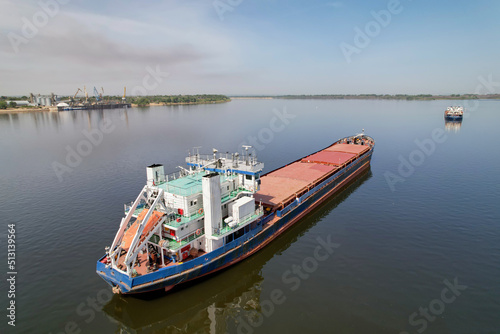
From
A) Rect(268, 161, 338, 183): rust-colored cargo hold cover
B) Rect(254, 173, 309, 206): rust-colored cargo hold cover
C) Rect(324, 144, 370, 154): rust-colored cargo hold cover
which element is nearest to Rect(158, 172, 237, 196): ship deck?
→ Rect(254, 173, 309, 206): rust-colored cargo hold cover

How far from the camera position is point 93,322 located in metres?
15.6

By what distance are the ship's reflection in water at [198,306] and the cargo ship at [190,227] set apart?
3.05 ft

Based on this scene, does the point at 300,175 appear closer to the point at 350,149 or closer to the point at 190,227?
the point at 190,227

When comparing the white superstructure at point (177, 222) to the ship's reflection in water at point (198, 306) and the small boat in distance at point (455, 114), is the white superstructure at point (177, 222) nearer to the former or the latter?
the ship's reflection in water at point (198, 306)

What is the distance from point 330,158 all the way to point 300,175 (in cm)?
1116

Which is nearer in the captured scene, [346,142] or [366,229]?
[366,229]

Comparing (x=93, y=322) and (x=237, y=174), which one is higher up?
(x=237, y=174)

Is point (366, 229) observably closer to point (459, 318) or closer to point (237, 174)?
point (459, 318)

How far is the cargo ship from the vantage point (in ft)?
53.8

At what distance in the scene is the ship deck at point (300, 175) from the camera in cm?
2792

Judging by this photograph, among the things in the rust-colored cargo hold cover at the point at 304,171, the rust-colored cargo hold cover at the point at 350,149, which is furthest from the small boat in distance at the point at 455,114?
the rust-colored cargo hold cover at the point at 304,171

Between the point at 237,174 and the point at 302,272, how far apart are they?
9156 millimetres

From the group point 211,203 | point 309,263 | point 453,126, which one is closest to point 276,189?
point 309,263

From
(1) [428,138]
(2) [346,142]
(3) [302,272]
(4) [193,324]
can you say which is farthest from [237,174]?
(1) [428,138]
